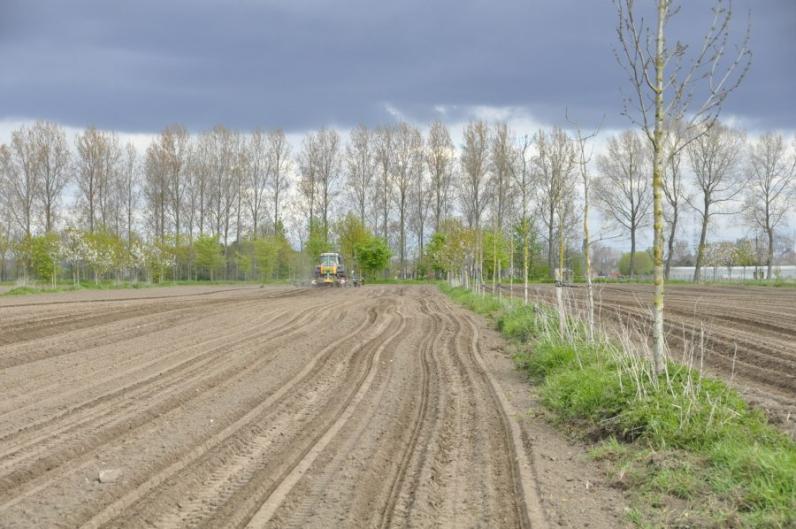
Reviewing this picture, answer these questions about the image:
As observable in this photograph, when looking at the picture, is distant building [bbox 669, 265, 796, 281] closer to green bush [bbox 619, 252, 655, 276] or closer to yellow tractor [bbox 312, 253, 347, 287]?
green bush [bbox 619, 252, 655, 276]

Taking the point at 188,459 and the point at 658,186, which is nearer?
the point at 188,459

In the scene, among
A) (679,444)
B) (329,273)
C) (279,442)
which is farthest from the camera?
(329,273)

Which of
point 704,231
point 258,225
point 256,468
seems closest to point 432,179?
point 258,225

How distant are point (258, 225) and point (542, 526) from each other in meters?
68.8

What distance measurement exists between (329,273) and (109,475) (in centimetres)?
4642

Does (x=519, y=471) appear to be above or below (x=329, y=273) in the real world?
below

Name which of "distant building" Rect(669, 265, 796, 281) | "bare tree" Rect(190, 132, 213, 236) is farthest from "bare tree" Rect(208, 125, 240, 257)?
"distant building" Rect(669, 265, 796, 281)

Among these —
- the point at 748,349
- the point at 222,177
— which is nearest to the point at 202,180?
the point at 222,177

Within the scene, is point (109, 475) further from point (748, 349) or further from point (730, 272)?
point (730, 272)

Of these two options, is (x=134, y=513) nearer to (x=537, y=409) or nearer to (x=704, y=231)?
(x=537, y=409)

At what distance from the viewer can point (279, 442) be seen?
6598 millimetres

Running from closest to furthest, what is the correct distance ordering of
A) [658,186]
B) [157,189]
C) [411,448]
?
[411,448] < [658,186] < [157,189]

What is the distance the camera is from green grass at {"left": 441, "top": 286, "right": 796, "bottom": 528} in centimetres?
454

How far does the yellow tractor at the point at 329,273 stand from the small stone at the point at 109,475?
150 feet
